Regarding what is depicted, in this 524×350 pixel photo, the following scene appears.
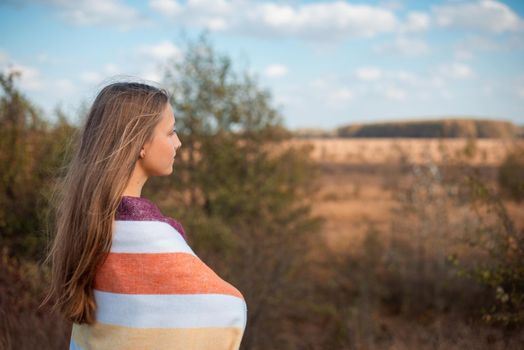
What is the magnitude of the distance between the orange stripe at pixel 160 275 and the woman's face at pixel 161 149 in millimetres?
300

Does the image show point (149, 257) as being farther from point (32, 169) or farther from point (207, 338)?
point (32, 169)

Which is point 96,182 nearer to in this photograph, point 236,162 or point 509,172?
point 236,162

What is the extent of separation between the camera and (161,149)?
5.15 ft

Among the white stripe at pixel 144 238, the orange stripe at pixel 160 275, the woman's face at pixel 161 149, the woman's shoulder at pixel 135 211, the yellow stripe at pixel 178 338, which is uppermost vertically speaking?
the woman's face at pixel 161 149

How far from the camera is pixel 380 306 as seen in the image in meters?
9.57

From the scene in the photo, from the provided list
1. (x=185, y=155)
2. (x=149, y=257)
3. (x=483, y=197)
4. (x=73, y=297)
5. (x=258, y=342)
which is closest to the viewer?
(x=149, y=257)

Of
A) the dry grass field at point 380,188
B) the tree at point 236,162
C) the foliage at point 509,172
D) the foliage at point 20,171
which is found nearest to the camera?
the foliage at point 20,171

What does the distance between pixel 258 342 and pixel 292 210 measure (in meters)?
2.99

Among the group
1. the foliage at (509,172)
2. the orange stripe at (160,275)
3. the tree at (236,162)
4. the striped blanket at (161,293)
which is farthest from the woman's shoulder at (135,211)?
the foliage at (509,172)

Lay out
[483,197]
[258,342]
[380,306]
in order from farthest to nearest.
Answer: [380,306] → [258,342] → [483,197]

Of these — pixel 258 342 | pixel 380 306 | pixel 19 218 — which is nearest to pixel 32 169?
pixel 19 218

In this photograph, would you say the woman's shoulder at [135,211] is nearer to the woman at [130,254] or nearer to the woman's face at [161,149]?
the woman at [130,254]

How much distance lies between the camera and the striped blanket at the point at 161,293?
1438mm

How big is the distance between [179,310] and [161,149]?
Answer: 528mm
